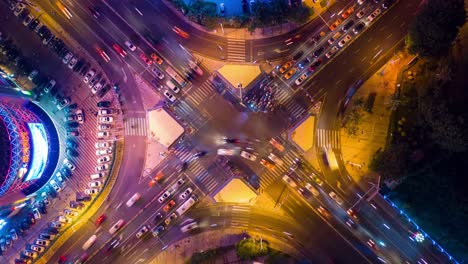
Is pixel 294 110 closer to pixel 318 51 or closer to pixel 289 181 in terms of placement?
pixel 318 51

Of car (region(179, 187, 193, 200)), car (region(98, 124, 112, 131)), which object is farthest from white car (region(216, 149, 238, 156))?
car (region(98, 124, 112, 131))

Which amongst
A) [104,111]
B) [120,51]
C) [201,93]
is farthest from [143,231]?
[120,51]

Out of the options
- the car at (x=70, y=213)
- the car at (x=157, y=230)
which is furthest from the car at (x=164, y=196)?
the car at (x=70, y=213)

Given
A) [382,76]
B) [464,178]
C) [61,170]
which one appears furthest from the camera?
[61,170]

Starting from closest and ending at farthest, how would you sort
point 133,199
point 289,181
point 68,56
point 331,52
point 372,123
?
point 372,123 < point 331,52 < point 289,181 < point 133,199 < point 68,56

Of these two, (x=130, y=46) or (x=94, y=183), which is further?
(x=94, y=183)

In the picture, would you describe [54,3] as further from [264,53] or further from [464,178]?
[464,178]

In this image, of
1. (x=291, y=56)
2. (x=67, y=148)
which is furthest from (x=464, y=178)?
(x=67, y=148)
